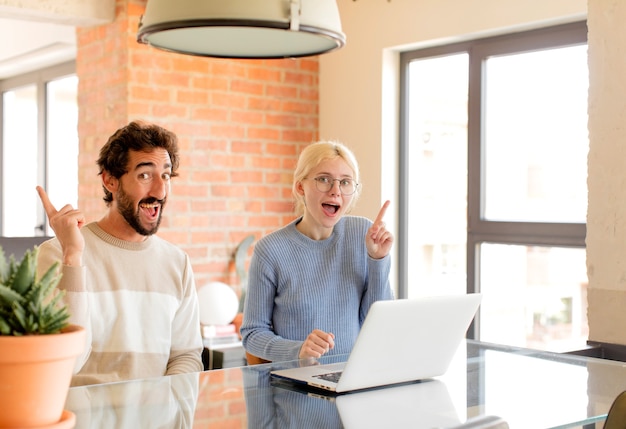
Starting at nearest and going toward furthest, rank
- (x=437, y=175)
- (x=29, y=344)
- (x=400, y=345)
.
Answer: (x=29, y=344), (x=400, y=345), (x=437, y=175)

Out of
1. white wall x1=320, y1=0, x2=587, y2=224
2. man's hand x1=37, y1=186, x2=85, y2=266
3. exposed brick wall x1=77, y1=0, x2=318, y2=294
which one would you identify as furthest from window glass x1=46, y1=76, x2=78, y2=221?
man's hand x1=37, y1=186, x2=85, y2=266

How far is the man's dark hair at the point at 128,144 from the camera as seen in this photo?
2.37 m

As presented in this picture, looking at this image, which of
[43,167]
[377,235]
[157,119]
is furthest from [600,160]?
[43,167]

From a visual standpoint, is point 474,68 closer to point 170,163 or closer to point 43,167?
point 170,163

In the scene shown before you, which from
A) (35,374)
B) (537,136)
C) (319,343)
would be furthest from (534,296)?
(35,374)

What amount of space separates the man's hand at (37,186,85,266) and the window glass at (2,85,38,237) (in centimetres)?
529

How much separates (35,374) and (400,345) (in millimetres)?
879

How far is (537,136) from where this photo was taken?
13.0ft

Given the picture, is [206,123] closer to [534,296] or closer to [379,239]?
[534,296]

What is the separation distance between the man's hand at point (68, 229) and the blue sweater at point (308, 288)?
0.67 m

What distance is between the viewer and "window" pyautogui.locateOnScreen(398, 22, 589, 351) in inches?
151

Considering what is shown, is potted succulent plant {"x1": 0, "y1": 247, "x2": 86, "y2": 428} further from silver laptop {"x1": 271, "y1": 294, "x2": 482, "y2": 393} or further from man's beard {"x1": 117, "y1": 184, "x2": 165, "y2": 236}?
man's beard {"x1": 117, "y1": 184, "x2": 165, "y2": 236}

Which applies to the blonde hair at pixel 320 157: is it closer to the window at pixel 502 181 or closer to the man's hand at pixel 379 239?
the man's hand at pixel 379 239

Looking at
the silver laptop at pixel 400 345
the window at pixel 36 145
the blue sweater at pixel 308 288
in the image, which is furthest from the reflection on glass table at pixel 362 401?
the window at pixel 36 145
